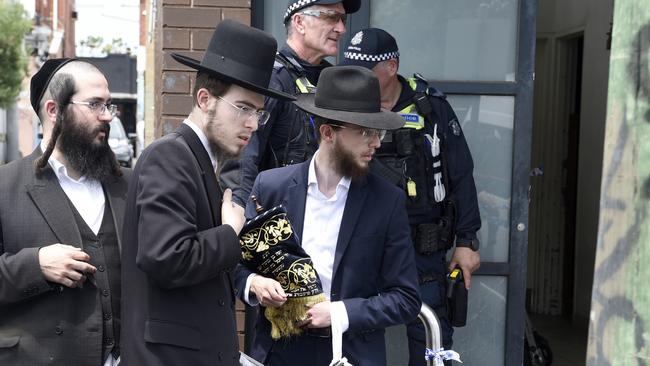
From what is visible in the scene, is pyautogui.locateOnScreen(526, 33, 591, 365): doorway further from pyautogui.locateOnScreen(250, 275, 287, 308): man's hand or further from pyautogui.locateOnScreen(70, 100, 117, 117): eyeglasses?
pyautogui.locateOnScreen(70, 100, 117, 117): eyeglasses

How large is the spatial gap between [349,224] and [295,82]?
3.65 ft

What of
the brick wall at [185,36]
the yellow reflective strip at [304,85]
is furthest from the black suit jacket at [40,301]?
the brick wall at [185,36]

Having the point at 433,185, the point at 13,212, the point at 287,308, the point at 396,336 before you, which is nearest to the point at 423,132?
the point at 433,185

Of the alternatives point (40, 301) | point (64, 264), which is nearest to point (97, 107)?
point (64, 264)

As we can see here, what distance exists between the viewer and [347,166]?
138 inches

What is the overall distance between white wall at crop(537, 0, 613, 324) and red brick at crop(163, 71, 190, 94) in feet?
14.0

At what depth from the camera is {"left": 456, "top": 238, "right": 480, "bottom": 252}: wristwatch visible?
4.88 meters

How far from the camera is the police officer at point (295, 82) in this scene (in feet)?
14.3

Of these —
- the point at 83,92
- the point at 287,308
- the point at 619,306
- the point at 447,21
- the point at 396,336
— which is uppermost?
the point at 447,21

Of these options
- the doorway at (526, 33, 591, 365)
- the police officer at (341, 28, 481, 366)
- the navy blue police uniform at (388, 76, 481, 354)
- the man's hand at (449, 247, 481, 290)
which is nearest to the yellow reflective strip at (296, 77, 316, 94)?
the police officer at (341, 28, 481, 366)

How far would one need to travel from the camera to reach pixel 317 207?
3588 mm

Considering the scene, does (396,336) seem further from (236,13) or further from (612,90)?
(612,90)

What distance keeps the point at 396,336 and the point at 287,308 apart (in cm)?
212

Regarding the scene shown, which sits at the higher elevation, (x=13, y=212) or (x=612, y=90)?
(x=612, y=90)
